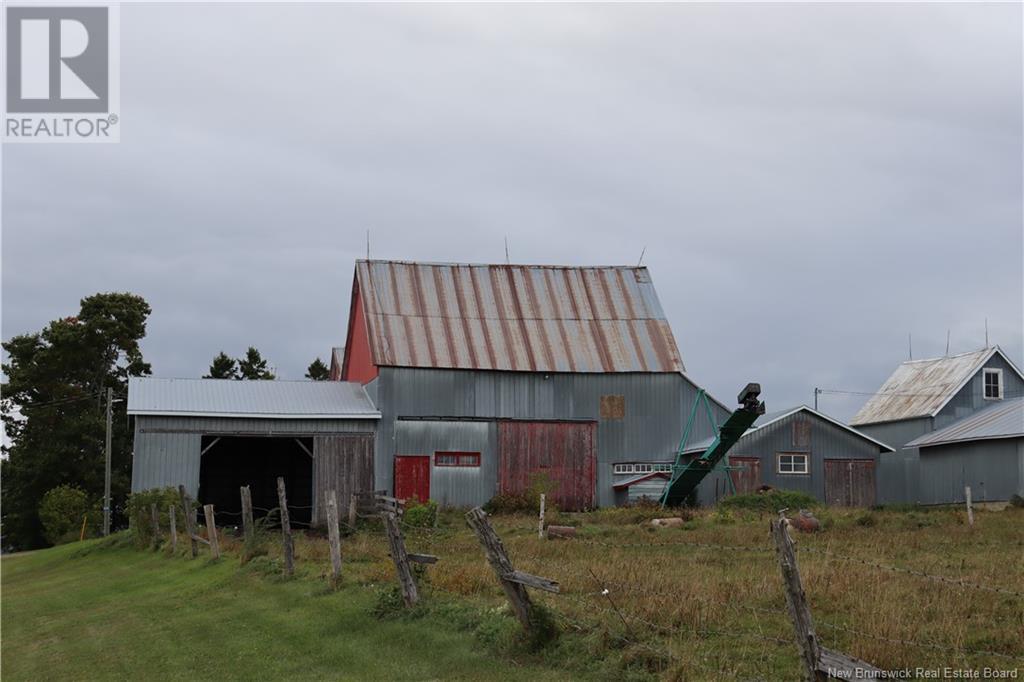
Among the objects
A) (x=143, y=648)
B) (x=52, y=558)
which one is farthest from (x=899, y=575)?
(x=52, y=558)

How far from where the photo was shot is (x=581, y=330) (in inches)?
1854

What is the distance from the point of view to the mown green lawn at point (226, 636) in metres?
13.8

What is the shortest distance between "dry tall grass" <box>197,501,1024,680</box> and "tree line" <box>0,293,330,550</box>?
3589cm

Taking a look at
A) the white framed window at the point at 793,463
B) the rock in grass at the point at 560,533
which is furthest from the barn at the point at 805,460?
the rock in grass at the point at 560,533

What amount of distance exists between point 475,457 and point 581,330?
23.4 ft

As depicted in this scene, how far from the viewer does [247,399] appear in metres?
42.9

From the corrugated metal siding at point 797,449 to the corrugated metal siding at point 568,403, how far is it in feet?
6.56

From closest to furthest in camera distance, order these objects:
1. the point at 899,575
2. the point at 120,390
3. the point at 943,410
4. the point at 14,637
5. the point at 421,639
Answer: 1. the point at 421,639
2. the point at 899,575
3. the point at 14,637
4. the point at 943,410
5. the point at 120,390

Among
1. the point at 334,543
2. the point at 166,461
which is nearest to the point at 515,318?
the point at 166,461

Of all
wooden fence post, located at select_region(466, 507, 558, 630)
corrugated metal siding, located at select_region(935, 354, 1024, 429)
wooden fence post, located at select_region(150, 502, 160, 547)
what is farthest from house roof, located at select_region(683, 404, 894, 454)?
wooden fence post, located at select_region(466, 507, 558, 630)

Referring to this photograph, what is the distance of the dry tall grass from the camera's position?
11.4 metres

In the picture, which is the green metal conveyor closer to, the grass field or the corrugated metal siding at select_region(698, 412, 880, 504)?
the corrugated metal siding at select_region(698, 412, 880, 504)

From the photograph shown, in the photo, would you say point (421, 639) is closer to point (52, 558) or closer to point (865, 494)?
point (52, 558)

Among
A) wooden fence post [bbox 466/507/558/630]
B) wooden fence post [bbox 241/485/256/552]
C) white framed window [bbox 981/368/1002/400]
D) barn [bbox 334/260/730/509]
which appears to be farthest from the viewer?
white framed window [bbox 981/368/1002/400]
